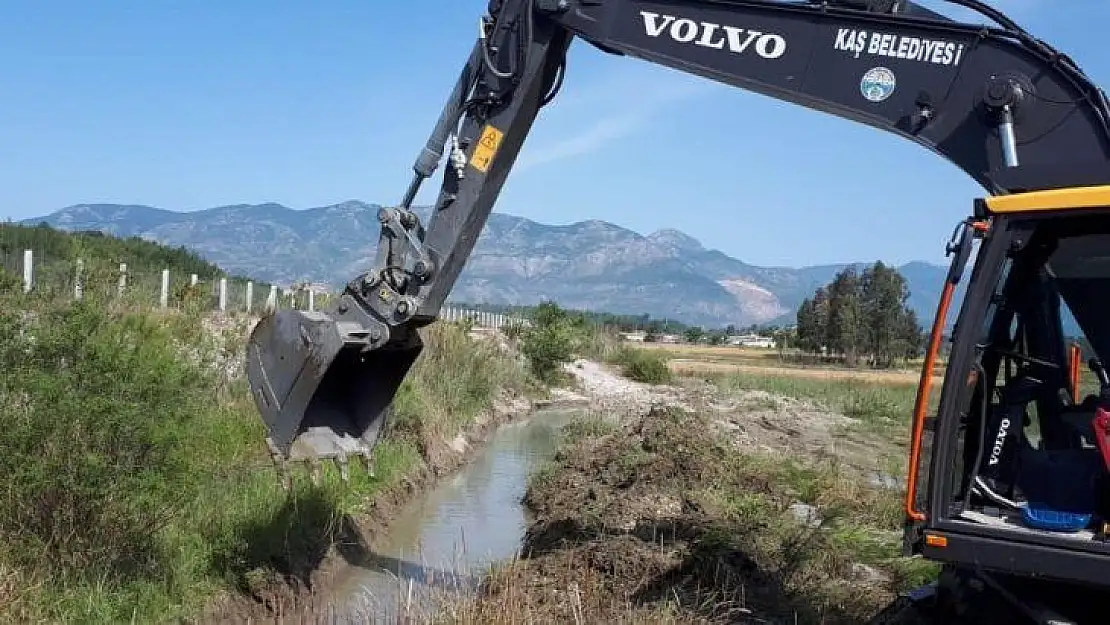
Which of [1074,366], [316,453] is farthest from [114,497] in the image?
[1074,366]

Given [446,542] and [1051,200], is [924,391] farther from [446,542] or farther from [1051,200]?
Result: [446,542]

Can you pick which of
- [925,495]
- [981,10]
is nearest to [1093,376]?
[925,495]

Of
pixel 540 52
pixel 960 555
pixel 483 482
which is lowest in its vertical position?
pixel 483 482

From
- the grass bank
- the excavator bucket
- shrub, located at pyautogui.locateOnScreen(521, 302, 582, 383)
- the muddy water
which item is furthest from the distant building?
the excavator bucket

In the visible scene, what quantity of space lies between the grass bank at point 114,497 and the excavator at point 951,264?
0.87 m

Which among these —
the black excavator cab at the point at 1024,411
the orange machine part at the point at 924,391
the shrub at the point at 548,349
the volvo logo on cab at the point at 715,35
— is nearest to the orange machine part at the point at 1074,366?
the black excavator cab at the point at 1024,411

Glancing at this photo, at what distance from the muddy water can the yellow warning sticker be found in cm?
303

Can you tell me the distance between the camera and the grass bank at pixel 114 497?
7.28 m

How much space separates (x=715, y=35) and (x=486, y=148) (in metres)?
1.95

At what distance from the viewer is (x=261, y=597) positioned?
8.99 m

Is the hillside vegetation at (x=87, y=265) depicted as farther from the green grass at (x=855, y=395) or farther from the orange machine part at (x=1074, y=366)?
the green grass at (x=855, y=395)

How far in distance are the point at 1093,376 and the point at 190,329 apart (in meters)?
11.2

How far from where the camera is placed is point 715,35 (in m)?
7.07

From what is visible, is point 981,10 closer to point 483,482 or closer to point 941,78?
point 941,78
